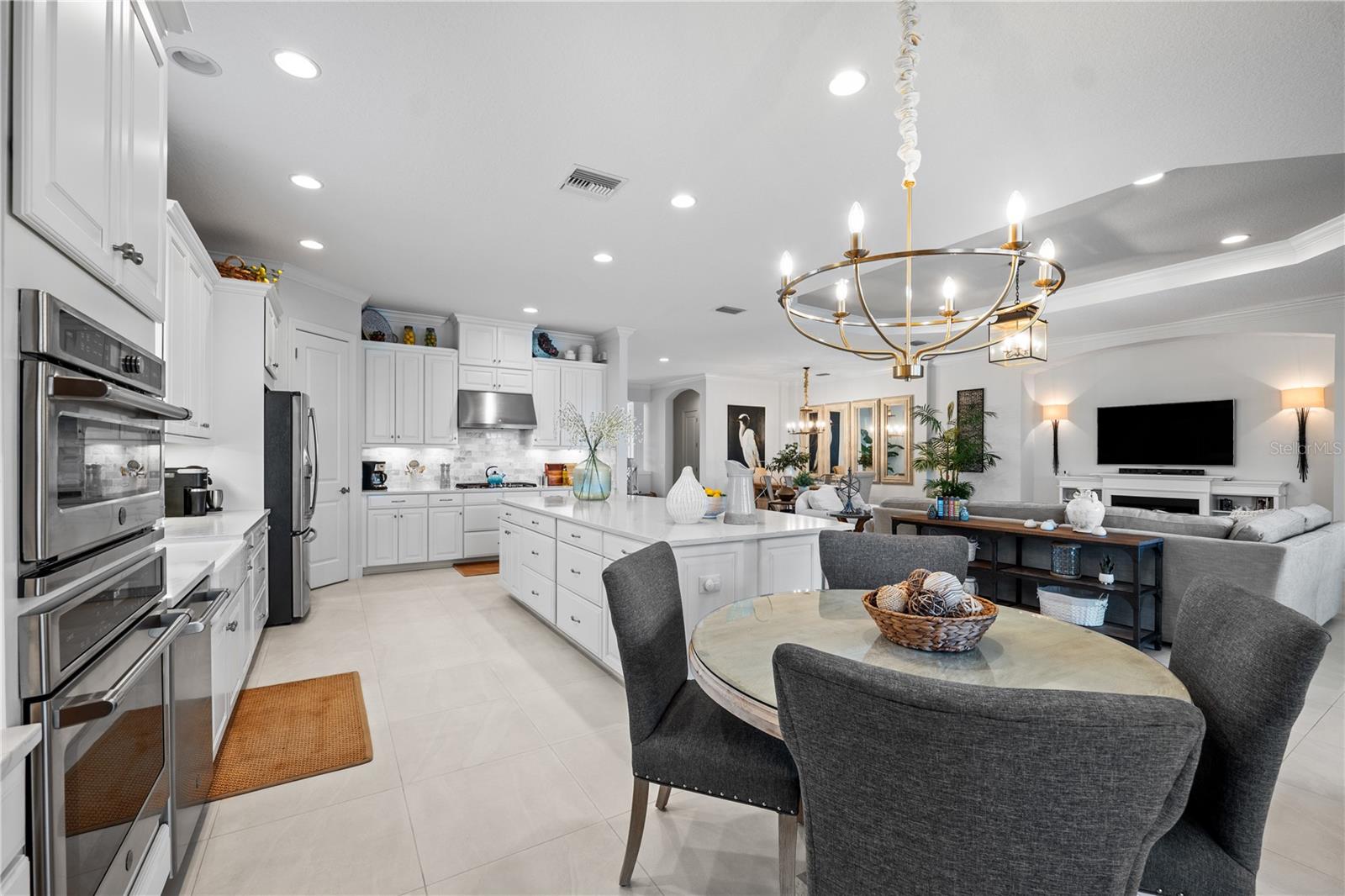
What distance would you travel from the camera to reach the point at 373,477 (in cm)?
585

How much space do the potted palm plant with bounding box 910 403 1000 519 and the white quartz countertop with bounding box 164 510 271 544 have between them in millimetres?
7306

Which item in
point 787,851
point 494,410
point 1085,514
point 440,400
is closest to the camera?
point 787,851

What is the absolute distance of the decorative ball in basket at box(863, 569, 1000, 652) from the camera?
1399 mm

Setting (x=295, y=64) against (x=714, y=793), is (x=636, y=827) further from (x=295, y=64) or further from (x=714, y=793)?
(x=295, y=64)

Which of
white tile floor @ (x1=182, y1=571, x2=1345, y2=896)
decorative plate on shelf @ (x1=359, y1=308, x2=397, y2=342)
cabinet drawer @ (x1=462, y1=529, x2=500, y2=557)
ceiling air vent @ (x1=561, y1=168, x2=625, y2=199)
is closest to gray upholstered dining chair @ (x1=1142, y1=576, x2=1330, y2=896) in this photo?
white tile floor @ (x1=182, y1=571, x2=1345, y2=896)

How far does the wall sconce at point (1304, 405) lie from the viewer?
5.66m

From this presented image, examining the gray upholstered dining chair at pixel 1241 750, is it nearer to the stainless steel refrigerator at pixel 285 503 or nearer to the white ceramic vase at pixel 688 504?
the white ceramic vase at pixel 688 504

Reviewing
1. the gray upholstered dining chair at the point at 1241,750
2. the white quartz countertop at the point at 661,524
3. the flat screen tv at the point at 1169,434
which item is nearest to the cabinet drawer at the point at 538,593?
the white quartz countertop at the point at 661,524

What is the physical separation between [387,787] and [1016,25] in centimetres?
344

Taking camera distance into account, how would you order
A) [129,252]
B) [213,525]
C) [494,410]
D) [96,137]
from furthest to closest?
1. [494,410]
2. [213,525]
3. [129,252]
4. [96,137]

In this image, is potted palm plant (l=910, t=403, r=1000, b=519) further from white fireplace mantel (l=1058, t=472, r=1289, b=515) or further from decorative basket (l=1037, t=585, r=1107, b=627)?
decorative basket (l=1037, t=585, r=1107, b=627)

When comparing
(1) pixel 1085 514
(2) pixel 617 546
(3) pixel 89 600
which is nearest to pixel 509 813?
(2) pixel 617 546

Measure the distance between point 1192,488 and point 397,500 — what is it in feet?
27.2

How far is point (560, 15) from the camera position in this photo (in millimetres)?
1988
